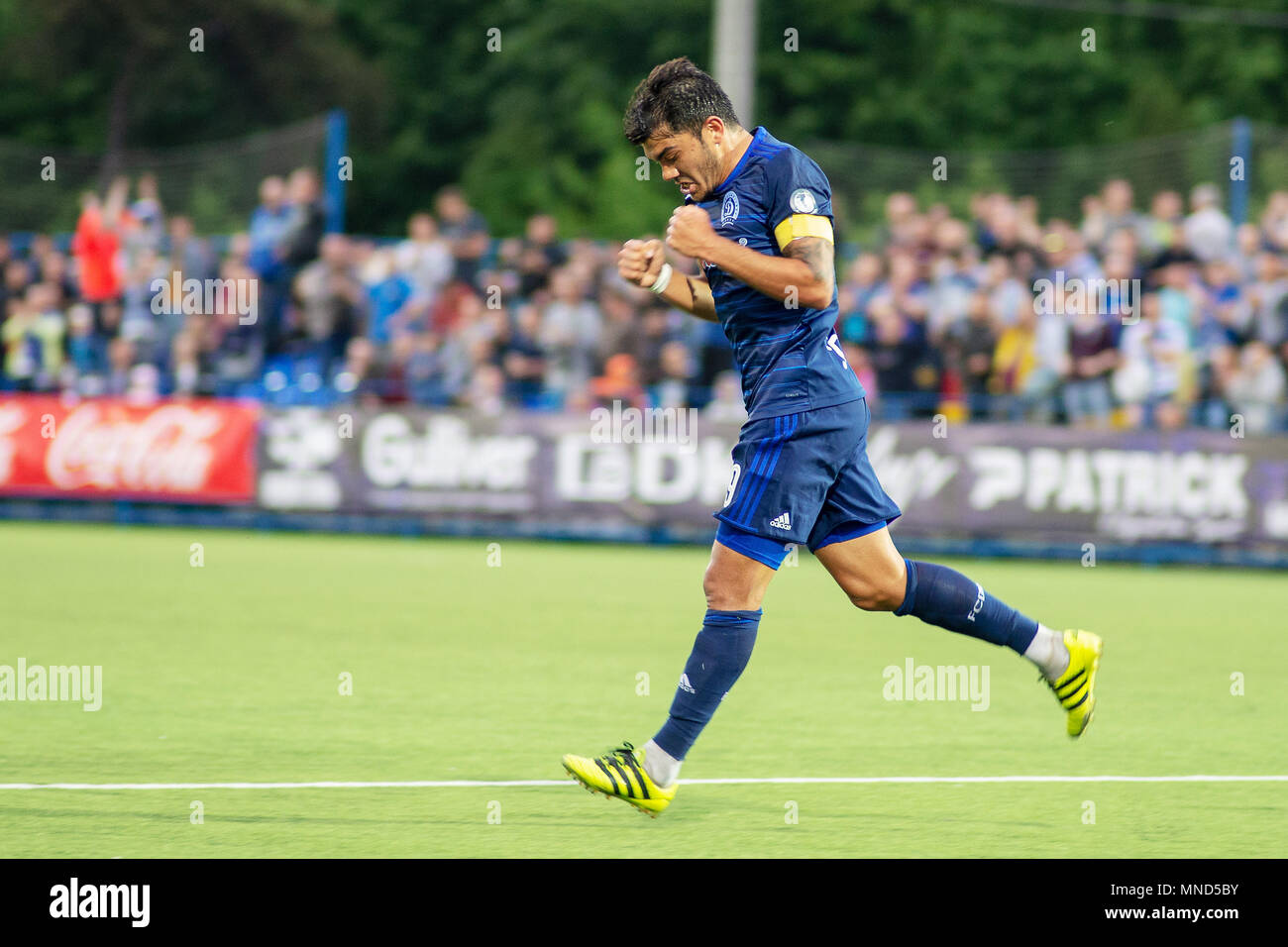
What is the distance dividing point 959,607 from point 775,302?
1.23m

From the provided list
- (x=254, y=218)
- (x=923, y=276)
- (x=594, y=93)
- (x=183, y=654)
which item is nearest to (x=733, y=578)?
(x=183, y=654)

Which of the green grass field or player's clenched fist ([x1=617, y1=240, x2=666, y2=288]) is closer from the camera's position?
the green grass field

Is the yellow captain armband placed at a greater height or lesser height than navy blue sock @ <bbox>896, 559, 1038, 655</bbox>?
greater

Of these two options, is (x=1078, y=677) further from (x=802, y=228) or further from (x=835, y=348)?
(x=802, y=228)

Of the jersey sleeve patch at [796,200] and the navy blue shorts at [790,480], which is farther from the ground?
the jersey sleeve patch at [796,200]

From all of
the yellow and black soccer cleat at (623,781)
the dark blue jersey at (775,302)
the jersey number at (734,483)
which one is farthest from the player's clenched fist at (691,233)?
the yellow and black soccer cleat at (623,781)

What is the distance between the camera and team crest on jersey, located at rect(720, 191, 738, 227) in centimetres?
614

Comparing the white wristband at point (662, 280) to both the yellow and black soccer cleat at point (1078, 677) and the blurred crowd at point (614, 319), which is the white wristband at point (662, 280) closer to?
the yellow and black soccer cleat at point (1078, 677)

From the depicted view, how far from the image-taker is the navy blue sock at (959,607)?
20.9 feet

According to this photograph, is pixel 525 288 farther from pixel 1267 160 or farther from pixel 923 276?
pixel 1267 160

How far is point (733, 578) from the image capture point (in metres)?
6.06

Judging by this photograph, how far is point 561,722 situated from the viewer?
7.73 meters

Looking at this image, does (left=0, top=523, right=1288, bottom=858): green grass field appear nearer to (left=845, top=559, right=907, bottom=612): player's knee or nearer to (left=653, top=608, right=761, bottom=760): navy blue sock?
(left=653, top=608, right=761, bottom=760): navy blue sock

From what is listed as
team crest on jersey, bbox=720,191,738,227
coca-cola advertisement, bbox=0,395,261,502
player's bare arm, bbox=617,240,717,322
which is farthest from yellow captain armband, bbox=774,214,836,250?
coca-cola advertisement, bbox=0,395,261,502
